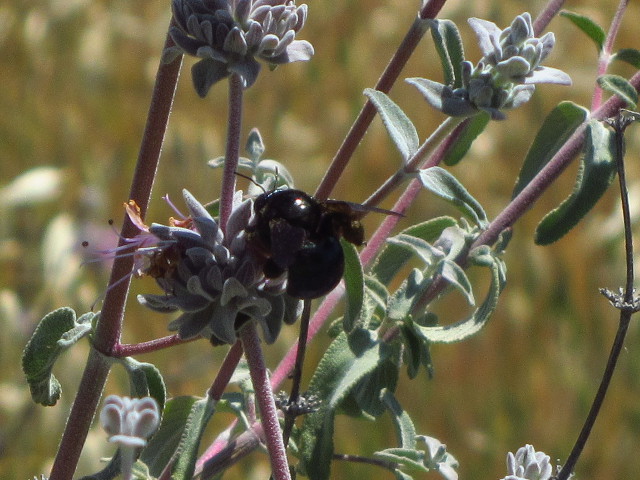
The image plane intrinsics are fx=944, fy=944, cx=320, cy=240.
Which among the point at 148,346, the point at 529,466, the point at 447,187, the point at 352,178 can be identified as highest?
the point at 352,178

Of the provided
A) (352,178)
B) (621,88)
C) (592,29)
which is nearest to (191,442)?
(621,88)

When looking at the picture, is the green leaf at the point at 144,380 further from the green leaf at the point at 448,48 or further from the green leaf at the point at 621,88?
the green leaf at the point at 621,88

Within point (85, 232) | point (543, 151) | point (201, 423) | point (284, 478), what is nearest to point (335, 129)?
point (85, 232)

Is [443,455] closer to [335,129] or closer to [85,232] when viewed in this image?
[85,232]

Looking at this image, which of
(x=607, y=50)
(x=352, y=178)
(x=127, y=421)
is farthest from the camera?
(x=352, y=178)

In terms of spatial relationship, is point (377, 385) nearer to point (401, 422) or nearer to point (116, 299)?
point (401, 422)

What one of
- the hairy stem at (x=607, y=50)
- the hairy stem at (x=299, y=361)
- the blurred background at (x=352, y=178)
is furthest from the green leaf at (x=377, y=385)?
the blurred background at (x=352, y=178)

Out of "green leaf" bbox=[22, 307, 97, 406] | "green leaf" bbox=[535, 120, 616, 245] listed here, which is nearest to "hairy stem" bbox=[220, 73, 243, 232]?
"green leaf" bbox=[22, 307, 97, 406]
